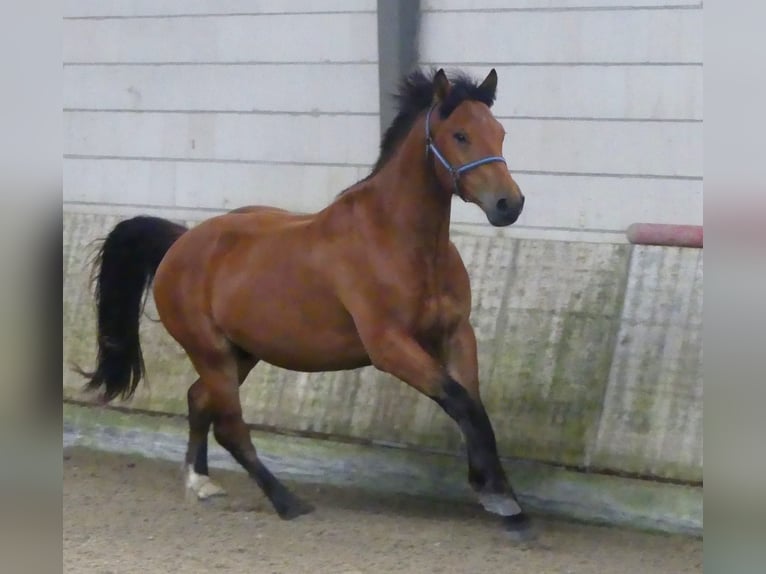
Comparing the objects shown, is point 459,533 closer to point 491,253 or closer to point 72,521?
point 491,253

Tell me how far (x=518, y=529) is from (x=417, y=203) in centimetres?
85

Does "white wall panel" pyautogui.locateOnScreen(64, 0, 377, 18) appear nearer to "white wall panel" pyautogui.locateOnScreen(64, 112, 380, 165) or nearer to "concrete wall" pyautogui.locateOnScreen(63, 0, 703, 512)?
"concrete wall" pyautogui.locateOnScreen(63, 0, 703, 512)

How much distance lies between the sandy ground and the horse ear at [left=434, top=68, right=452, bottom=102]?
104cm

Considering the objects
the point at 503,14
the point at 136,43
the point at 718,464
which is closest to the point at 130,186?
the point at 136,43

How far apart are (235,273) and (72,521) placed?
871 mm

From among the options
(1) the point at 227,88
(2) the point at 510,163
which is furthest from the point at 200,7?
(2) the point at 510,163

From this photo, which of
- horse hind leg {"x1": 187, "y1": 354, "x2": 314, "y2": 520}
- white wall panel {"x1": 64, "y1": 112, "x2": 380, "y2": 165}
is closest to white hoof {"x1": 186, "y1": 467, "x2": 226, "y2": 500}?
horse hind leg {"x1": 187, "y1": 354, "x2": 314, "y2": 520}

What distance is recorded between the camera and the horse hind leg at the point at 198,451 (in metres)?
3.35

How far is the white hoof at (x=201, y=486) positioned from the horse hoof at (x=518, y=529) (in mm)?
808

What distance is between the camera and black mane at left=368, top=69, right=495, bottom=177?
9.80 ft

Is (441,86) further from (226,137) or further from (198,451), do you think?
(198,451)

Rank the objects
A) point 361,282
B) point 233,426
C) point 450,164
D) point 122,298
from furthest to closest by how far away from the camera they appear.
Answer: point 122,298 → point 233,426 → point 361,282 → point 450,164

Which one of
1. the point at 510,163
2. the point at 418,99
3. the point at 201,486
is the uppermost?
the point at 418,99

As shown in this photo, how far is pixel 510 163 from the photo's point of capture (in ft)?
10.1
